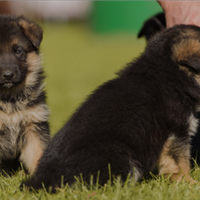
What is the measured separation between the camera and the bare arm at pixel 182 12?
12.4 ft

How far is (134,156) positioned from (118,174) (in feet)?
0.66

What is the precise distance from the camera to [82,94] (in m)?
7.70

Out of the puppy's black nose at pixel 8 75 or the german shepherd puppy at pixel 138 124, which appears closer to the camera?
the german shepherd puppy at pixel 138 124

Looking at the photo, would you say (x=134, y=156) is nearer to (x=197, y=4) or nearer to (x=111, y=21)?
(x=197, y=4)

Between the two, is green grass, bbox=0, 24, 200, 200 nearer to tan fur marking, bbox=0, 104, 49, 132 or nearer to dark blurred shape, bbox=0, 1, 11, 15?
tan fur marking, bbox=0, 104, 49, 132

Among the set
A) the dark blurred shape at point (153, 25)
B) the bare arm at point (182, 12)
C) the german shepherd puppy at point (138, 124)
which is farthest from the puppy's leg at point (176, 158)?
the dark blurred shape at point (153, 25)

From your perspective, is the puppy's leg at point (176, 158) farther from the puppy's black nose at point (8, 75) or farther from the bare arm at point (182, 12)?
the puppy's black nose at point (8, 75)

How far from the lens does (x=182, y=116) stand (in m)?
2.85

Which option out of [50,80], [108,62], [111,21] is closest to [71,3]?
[111,21]

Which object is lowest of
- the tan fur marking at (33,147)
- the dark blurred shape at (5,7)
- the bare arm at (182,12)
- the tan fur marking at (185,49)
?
the dark blurred shape at (5,7)

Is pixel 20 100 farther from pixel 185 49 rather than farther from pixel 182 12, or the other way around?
pixel 182 12

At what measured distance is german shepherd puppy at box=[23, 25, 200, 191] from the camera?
262 cm

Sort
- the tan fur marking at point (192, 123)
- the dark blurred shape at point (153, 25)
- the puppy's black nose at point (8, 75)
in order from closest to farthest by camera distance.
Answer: the tan fur marking at point (192, 123)
the puppy's black nose at point (8, 75)
the dark blurred shape at point (153, 25)

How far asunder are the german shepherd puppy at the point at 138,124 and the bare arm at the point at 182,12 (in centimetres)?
69
